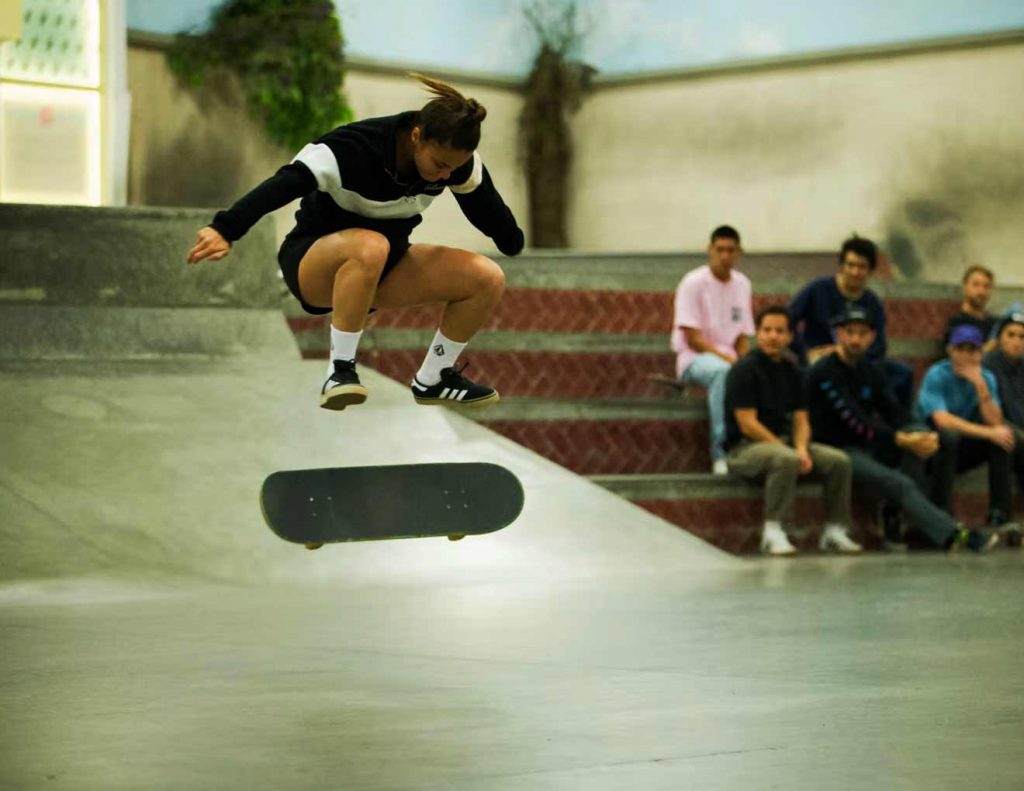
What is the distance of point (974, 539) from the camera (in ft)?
28.4

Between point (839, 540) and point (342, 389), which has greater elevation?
point (342, 389)

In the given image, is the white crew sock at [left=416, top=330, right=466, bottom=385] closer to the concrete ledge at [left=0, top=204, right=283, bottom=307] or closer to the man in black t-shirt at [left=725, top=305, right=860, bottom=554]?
the man in black t-shirt at [left=725, top=305, right=860, bottom=554]

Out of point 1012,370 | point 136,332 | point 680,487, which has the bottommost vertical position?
point 680,487

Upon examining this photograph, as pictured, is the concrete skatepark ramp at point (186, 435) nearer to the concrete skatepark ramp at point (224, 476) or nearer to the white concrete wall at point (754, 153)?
the concrete skatepark ramp at point (224, 476)

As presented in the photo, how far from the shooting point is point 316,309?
16.2 ft

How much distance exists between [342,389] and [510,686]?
99 cm

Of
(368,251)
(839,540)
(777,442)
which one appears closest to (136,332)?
(777,442)

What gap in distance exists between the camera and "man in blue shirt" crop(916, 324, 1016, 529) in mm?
9078

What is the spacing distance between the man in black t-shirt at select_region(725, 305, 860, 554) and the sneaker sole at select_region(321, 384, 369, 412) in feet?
13.7

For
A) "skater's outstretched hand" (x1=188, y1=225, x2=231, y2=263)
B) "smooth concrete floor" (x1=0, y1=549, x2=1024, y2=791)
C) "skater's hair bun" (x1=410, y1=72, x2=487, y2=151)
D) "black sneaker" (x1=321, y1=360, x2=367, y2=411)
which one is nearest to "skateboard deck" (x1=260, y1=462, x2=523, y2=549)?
"smooth concrete floor" (x1=0, y1=549, x2=1024, y2=791)

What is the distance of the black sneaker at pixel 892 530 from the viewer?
901cm

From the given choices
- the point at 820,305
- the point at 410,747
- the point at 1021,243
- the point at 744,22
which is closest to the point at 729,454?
the point at 820,305

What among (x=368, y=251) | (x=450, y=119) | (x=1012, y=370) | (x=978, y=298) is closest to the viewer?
(x=450, y=119)

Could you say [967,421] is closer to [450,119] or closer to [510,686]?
[510,686]
